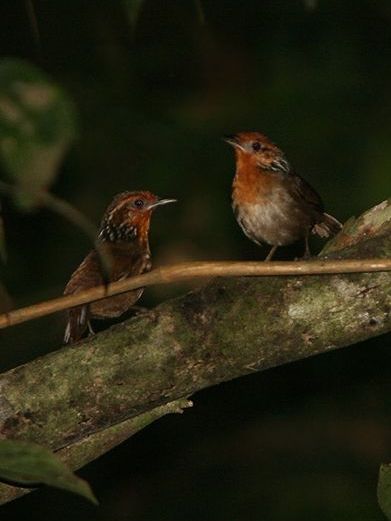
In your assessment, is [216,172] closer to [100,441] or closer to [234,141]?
[234,141]

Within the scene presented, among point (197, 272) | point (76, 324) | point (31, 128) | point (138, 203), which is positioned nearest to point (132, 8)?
point (31, 128)

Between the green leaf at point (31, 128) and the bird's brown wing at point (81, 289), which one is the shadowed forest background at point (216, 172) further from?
the green leaf at point (31, 128)

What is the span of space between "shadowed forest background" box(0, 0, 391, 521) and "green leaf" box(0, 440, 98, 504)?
19.0 ft

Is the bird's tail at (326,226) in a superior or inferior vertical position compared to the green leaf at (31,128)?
inferior

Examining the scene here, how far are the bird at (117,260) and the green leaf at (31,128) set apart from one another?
245 cm

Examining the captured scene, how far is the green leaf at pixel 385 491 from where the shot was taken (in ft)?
8.09

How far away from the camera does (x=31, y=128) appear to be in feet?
6.40

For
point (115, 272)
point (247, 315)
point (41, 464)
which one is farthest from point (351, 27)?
point (41, 464)

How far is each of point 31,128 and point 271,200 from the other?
4.12 m

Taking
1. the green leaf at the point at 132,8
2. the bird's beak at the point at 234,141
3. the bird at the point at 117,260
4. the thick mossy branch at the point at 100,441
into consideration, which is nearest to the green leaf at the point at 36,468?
the green leaf at the point at 132,8

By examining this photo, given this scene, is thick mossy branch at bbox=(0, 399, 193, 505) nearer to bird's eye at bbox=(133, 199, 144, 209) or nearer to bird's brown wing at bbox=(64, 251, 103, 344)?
bird's brown wing at bbox=(64, 251, 103, 344)

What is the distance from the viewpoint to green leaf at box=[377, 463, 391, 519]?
2.46 m

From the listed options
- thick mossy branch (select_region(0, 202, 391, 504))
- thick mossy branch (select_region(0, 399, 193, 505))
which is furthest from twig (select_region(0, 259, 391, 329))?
thick mossy branch (select_region(0, 399, 193, 505))

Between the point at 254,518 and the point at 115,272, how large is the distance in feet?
9.50
